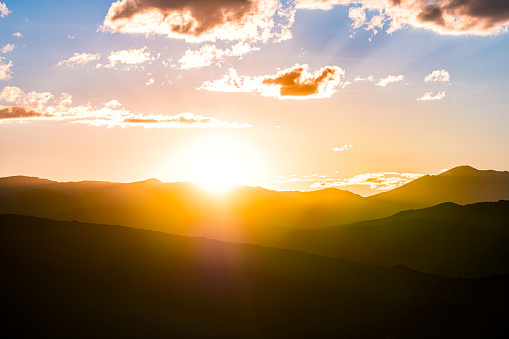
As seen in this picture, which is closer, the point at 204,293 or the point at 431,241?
the point at 204,293

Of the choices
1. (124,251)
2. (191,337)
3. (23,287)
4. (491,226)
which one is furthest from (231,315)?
(491,226)

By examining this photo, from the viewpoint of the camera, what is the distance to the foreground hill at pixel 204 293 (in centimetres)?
5347

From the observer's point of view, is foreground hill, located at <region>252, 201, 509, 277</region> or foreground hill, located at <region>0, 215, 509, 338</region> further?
foreground hill, located at <region>252, 201, 509, 277</region>

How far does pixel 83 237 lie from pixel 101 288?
1335 cm

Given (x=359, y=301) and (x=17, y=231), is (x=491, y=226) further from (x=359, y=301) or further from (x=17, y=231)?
(x=17, y=231)

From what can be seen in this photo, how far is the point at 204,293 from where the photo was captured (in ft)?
218

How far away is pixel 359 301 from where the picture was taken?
64562 millimetres

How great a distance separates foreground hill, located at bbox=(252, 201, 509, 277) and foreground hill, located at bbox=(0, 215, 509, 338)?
1940 inches

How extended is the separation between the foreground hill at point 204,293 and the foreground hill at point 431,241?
4928 centimetres

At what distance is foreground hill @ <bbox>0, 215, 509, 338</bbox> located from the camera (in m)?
53.5

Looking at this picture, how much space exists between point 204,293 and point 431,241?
80.2 meters

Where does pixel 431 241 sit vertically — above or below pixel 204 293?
below

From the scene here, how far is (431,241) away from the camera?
12838 centimetres

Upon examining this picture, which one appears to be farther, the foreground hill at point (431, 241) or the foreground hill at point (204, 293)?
the foreground hill at point (431, 241)
